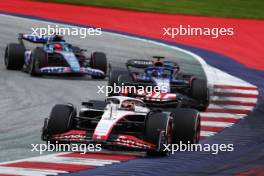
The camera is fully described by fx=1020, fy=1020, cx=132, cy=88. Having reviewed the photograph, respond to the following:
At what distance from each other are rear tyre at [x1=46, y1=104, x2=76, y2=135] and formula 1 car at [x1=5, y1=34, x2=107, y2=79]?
10424 mm

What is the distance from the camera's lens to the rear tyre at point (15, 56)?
3009 centimetres

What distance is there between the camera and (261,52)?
37312 mm

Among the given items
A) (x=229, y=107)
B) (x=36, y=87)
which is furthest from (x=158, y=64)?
(x=36, y=87)

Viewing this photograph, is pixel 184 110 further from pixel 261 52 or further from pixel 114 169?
pixel 261 52

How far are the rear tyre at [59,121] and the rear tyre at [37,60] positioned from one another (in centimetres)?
1042

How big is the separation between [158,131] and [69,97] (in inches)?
315

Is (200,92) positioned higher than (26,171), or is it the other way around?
(200,92)

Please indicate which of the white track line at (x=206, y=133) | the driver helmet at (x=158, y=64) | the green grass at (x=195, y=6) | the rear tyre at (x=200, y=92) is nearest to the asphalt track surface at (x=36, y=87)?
the driver helmet at (x=158, y=64)

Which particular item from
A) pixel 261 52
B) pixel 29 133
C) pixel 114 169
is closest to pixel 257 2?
pixel 261 52

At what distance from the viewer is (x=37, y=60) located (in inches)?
1137

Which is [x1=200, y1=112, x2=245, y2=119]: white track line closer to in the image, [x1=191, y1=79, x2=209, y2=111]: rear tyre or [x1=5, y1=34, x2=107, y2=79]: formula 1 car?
[x1=191, y1=79, x2=209, y2=111]: rear tyre

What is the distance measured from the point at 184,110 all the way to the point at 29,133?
3.27 meters

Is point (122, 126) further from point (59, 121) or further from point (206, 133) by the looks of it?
point (206, 133)

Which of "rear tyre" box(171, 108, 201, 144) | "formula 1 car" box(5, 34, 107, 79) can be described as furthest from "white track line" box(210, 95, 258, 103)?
"rear tyre" box(171, 108, 201, 144)
